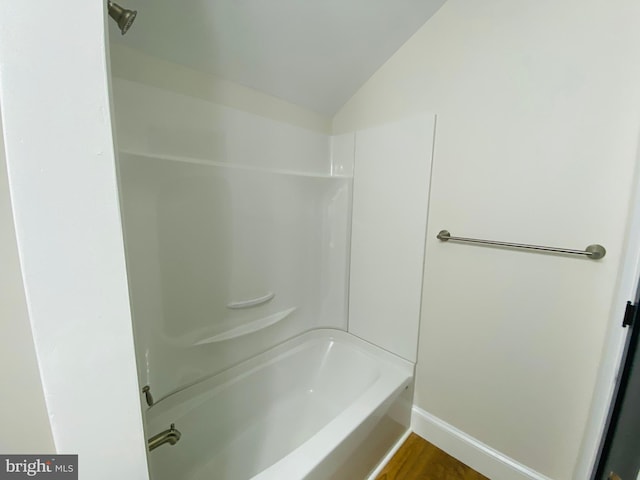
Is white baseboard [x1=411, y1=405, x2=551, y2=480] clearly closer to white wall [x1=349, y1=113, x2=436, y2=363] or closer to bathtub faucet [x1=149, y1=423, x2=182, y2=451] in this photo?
white wall [x1=349, y1=113, x2=436, y2=363]

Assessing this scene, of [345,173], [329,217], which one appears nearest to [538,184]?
[345,173]

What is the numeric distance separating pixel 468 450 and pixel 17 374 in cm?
176

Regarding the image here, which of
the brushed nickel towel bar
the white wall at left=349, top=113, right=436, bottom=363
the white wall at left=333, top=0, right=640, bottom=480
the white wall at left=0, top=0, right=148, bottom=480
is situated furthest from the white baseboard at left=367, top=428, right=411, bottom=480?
the white wall at left=0, top=0, right=148, bottom=480

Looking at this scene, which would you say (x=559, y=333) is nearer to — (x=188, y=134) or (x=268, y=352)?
(x=268, y=352)

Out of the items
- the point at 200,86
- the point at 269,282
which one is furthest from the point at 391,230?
the point at 200,86

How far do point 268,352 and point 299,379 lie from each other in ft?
0.99

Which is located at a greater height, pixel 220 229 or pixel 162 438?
pixel 220 229

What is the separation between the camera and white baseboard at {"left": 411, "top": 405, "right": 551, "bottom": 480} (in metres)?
1.12

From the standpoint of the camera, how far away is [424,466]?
1.25 m

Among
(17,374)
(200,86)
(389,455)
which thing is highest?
(200,86)

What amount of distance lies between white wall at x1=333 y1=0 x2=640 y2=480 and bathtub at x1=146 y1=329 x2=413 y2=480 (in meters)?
0.35

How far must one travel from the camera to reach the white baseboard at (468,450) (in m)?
1.12

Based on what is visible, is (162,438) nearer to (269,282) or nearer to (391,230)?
(269,282)

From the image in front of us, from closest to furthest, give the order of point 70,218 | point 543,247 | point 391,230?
point 70,218 → point 543,247 → point 391,230
